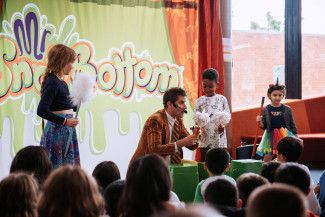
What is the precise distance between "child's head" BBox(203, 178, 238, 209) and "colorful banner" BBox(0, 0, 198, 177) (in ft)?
9.80

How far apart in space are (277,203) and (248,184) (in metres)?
1.14

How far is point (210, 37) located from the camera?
21.1ft

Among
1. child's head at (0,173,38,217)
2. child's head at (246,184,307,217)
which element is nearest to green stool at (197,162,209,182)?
child's head at (0,173,38,217)

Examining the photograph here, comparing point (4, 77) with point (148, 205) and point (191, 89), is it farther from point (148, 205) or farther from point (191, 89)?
point (148, 205)

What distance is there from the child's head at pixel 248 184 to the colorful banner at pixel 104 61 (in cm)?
284

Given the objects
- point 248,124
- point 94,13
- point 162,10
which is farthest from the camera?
point 248,124

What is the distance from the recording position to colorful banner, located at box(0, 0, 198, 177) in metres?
5.11

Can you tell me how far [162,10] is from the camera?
6.12 m

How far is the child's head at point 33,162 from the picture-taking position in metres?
2.95

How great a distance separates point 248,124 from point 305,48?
6.09ft

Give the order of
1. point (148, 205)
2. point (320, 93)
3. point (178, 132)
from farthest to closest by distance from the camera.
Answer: point (320, 93), point (178, 132), point (148, 205)

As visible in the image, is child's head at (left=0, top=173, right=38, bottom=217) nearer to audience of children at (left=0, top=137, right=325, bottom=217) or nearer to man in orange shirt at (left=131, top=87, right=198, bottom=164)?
audience of children at (left=0, top=137, right=325, bottom=217)

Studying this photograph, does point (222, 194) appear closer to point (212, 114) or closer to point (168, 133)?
point (168, 133)

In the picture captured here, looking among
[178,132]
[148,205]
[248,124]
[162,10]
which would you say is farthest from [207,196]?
[248,124]
